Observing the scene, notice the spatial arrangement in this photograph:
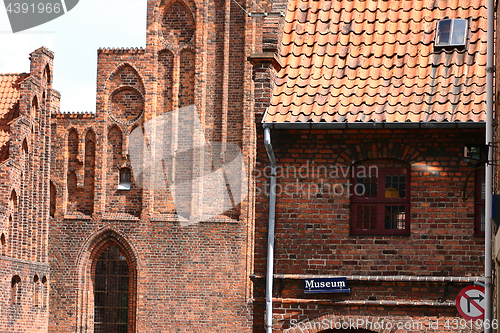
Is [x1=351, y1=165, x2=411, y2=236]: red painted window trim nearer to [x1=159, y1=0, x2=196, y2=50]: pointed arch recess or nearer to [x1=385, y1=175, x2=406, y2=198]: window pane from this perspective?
[x1=385, y1=175, x2=406, y2=198]: window pane

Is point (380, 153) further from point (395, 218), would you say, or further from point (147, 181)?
point (147, 181)

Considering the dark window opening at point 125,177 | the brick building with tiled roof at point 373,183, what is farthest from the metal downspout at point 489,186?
the dark window opening at point 125,177

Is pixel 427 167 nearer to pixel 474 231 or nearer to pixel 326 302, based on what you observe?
pixel 474 231

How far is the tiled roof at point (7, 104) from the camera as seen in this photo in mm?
23719

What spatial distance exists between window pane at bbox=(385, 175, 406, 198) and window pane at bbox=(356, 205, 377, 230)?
348 mm

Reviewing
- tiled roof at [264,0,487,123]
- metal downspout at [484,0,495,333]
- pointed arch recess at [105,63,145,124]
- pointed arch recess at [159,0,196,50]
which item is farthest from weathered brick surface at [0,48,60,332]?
metal downspout at [484,0,495,333]

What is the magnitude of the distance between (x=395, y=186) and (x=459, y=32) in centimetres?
281

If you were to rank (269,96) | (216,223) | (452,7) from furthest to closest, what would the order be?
1. (216,223)
2. (452,7)
3. (269,96)

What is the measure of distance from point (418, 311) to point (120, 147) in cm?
1398

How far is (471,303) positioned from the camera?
36.8 ft

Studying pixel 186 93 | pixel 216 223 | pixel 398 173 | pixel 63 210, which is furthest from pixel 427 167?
pixel 63 210

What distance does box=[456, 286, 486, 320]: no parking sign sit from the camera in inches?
440

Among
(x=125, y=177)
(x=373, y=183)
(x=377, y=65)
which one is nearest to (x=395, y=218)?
(x=373, y=183)

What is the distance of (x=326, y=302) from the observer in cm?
1259
